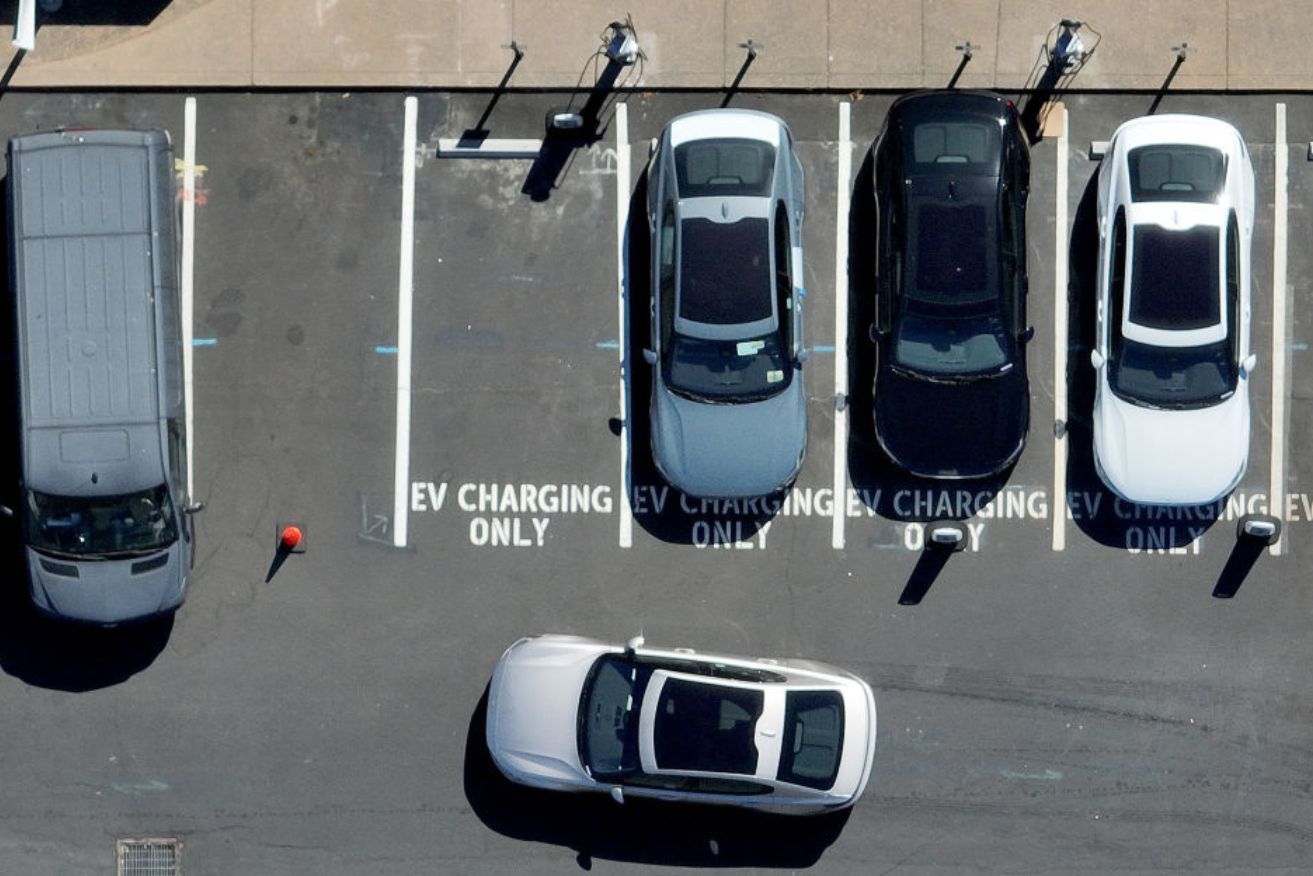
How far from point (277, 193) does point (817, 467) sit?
7.09m

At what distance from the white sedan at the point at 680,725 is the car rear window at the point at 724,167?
5094 mm

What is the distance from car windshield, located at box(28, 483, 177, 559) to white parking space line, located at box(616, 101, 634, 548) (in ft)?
16.6

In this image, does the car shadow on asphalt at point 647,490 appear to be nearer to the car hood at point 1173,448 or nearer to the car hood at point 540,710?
the car hood at point 540,710

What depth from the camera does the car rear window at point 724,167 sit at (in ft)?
49.1

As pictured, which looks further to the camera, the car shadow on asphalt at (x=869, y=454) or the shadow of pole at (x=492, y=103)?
the shadow of pole at (x=492, y=103)

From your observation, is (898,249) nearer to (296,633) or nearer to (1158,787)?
(1158,787)

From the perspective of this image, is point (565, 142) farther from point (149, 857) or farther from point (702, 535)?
point (149, 857)

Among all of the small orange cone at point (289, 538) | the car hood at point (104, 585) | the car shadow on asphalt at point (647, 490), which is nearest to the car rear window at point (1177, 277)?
the car shadow on asphalt at point (647, 490)

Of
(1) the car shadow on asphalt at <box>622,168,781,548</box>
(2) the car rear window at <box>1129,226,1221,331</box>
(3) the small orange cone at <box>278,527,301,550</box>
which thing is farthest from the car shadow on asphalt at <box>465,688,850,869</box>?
(2) the car rear window at <box>1129,226,1221,331</box>

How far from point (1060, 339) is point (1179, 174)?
2.22m

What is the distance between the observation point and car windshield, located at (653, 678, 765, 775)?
49.1 ft

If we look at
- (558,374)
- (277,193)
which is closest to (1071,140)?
(558,374)

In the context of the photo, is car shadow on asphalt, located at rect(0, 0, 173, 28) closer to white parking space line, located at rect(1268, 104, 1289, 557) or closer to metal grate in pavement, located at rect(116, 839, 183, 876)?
metal grate in pavement, located at rect(116, 839, 183, 876)

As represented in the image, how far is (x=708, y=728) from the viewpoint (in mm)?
14992
